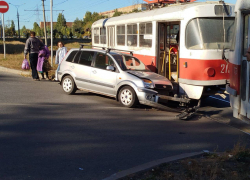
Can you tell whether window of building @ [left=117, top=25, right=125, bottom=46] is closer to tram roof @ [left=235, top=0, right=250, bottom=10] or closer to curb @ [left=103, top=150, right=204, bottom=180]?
tram roof @ [left=235, top=0, right=250, bottom=10]

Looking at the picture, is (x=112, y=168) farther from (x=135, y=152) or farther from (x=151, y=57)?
(x=151, y=57)

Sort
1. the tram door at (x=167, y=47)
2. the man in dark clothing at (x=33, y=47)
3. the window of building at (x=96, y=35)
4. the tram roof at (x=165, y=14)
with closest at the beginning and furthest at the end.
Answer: the tram roof at (x=165, y=14), the tram door at (x=167, y=47), the man in dark clothing at (x=33, y=47), the window of building at (x=96, y=35)

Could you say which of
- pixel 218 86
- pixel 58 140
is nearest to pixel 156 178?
pixel 58 140

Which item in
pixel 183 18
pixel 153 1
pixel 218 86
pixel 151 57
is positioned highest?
pixel 153 1

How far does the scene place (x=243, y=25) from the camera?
6.60 metres

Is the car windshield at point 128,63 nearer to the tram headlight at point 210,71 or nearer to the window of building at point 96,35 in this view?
the tram headlight at point 210,71

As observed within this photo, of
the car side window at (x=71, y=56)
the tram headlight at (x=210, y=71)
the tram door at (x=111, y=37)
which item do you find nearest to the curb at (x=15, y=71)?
the tram door at (x=111, y=37)

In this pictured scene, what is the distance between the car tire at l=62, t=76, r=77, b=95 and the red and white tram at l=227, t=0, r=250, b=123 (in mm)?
5930

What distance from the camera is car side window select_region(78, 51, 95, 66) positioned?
1129 centimetres

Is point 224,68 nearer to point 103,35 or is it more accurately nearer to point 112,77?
point 112,77

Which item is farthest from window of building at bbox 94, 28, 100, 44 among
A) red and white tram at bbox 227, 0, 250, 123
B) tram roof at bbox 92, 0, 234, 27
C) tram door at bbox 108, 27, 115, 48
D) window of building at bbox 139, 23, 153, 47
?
red and white tram at bbox 227, 0, 250, 123

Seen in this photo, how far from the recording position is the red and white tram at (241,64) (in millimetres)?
6449

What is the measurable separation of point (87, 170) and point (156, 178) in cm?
112

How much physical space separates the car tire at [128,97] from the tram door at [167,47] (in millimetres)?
2118
